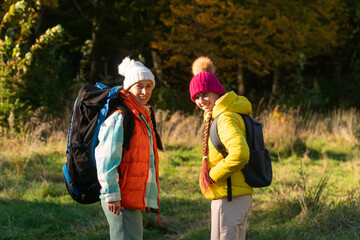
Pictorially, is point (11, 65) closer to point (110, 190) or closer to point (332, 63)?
point (110, 190)

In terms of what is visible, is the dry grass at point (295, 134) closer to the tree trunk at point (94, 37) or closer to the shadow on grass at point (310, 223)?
the shadow on grass at point (310, 223)

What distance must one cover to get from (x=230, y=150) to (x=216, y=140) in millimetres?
154

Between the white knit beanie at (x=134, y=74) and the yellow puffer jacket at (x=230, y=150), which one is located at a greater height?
the white knit beanie at (x=134, y=74)

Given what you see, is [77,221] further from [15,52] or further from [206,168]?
[15,52]

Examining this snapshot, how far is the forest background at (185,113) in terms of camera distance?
557 cm

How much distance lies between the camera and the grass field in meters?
5.19

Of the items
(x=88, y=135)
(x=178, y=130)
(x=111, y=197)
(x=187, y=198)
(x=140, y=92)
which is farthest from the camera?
(x=178, y=130)

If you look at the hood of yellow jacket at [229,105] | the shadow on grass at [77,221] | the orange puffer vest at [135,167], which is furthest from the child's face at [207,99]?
the shadow on grass at [77,221]

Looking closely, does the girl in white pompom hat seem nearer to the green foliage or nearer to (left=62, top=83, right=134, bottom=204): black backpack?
(left=62, top=83, right=134, bottom=204): black backpack

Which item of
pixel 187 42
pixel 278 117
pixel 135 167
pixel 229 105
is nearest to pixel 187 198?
pixel 229 105

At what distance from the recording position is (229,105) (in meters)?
3.30

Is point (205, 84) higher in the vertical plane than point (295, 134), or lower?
higher

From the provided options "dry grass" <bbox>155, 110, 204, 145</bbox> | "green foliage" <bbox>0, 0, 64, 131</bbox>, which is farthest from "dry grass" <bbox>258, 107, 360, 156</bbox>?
"green foliage" <bbox>0, 0, 64, 131</bbox>

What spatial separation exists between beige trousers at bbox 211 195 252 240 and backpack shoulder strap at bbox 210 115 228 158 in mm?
327
